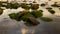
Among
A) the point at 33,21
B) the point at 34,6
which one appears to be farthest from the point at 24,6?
the point at 33,21

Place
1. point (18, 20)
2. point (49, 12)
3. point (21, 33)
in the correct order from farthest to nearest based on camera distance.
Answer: point (49, 12), point (18, 20), point (21, 33)

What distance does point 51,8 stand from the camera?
3.11ft

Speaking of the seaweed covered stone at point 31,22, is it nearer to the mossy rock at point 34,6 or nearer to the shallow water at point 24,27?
the shallow water at point 24,27

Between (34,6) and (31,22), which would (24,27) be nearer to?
(31,22)

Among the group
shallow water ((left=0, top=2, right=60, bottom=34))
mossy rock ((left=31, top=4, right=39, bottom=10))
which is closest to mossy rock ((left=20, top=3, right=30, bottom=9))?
mossy rock ((left=31, top=4, right=39, bottom=10))

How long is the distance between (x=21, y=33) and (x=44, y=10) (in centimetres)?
29

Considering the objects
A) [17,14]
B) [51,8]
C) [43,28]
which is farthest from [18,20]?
[51,8]

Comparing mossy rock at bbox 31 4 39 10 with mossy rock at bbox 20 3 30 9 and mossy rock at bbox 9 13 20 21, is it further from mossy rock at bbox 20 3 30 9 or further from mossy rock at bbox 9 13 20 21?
mossy rock at bbox 9 13 20 21

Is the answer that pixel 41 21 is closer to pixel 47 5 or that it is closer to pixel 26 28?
→ pixel 26 28

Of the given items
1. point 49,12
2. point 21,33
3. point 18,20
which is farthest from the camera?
point 49,12

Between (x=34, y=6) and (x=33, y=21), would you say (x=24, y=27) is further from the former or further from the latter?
(x=34, y=6)

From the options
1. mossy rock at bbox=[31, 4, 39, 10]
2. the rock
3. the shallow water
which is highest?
mossy rock at bbox=[31, 4, 39, 10]

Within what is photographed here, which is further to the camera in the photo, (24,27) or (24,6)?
(24,6)

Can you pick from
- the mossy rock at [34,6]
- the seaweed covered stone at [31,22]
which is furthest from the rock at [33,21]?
the mossy rock at [34,6]
